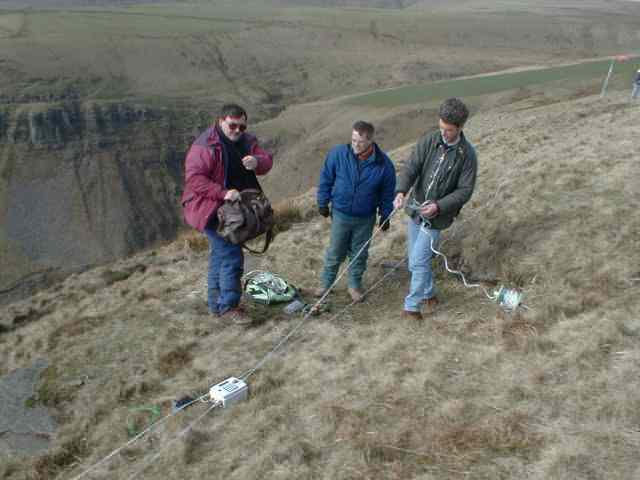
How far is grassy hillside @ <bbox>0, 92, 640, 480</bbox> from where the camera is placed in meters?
3.73

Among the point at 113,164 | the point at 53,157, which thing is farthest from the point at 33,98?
the point at 113,164

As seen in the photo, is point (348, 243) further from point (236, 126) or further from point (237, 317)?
point (236, 126)

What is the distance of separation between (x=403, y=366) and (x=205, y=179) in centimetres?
281

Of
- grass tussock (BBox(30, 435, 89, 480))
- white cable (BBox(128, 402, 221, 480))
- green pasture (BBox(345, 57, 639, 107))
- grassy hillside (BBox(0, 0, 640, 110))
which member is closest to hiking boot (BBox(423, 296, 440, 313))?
white cable (BBox(128, 402, 221, 480))

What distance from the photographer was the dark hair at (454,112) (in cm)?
479

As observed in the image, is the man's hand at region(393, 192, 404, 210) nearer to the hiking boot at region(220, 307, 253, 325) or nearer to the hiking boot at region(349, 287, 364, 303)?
the hiking boot at region(349, 287, 364, 303)

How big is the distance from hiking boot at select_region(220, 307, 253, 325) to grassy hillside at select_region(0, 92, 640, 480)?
0.12 m

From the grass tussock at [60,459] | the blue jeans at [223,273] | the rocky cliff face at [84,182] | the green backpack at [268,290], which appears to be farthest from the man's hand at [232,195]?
the rocky cliff face at [84,182]

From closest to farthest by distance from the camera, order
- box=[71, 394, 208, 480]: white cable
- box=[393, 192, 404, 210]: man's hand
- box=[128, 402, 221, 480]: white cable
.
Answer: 1. box=[128, 402, 221, 480]: white cable
2. box=[71, 394, 208, 480]: white cable
3. box=[393, 192, 404, 210]: man's hand

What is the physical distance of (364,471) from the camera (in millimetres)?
3695

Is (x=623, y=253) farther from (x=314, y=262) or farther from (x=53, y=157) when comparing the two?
(x=53, y=157)

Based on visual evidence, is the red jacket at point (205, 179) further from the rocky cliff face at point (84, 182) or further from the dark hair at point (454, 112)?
the rocky cliff face at point (84, 182)

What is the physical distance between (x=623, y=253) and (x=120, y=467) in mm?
5525

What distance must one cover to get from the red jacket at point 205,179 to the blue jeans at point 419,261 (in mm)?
1902
